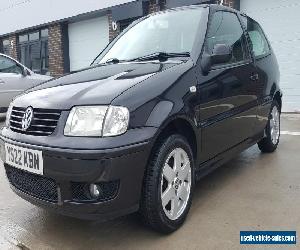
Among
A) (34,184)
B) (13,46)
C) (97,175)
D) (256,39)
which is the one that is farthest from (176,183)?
(13,46)

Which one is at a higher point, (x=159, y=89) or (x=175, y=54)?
(x=175, y=54)

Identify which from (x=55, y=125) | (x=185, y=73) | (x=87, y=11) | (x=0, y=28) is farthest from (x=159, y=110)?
(x=0, y=28)

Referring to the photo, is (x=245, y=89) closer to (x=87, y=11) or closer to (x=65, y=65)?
(x=87, y=11)

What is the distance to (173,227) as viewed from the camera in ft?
9.15

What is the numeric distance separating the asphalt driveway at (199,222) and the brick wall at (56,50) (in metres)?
10.6

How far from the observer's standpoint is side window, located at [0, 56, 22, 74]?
27.6ft

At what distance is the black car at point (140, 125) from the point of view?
2.42 meters

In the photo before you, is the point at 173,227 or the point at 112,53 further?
the point at 112,53

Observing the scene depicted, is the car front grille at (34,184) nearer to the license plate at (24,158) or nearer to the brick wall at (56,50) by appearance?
the license plate at (24,158)

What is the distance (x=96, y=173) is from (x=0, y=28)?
57.4 feet

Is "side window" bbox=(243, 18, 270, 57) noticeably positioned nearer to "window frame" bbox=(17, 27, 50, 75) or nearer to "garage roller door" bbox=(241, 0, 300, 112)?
"garage roller door" bbox=(241, 0, 300, 112)

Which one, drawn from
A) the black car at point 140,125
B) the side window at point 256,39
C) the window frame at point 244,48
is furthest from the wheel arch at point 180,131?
the side window at point 256,39

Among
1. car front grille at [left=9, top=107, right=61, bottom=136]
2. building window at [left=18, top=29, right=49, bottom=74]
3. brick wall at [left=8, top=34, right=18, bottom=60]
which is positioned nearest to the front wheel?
car front grille at [left=9, top=107, right=61, bottom=136]

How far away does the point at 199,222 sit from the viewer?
296 cm
